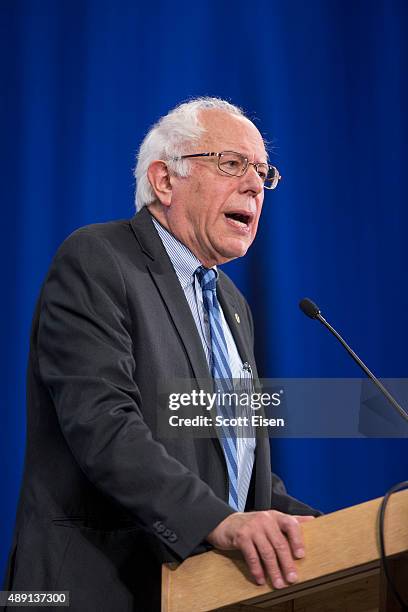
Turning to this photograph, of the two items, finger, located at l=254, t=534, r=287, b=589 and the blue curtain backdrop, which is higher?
the blue curtain backdrop

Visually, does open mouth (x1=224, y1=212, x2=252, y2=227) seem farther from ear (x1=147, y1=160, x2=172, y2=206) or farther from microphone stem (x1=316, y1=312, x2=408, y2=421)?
microphone stem (x1=316, y1=312, x2=408, y2=421)

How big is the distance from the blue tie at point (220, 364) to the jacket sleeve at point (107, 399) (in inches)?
9.7

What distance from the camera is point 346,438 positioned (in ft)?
9.69

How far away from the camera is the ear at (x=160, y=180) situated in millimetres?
2092

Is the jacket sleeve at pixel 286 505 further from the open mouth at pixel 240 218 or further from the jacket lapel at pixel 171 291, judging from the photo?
the open mouth at pixel 240 218

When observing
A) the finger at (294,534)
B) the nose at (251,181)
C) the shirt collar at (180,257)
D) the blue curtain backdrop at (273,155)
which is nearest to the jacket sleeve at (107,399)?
the finger at (294,534)

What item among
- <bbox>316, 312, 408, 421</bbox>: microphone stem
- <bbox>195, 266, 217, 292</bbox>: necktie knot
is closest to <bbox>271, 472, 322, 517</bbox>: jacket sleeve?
<bbox>316, 312, 408, 421</bbox>: microphone stem

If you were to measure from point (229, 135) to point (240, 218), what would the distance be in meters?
0.20

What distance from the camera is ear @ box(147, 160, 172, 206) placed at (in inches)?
82.4

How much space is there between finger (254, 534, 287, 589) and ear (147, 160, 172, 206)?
1.05 meters

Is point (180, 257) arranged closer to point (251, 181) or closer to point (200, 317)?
point (200, 317)

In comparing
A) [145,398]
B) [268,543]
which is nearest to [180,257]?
[145,398]

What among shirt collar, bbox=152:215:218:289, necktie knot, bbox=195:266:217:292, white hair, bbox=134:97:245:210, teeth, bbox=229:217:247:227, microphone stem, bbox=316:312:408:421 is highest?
white hair, bbox=134:97:245:210

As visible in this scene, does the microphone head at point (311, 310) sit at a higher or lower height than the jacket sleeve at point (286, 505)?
higher
